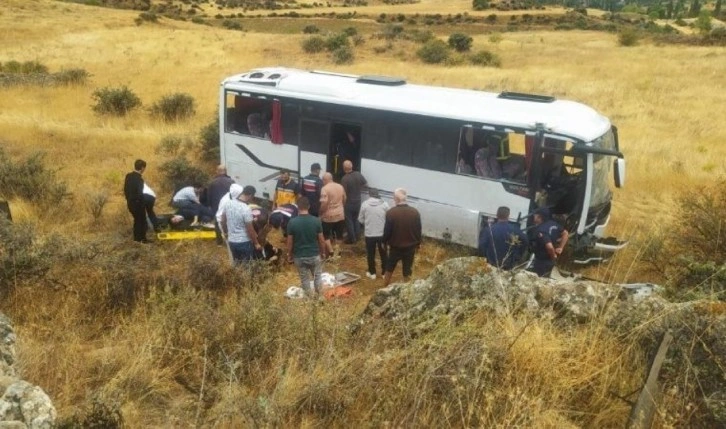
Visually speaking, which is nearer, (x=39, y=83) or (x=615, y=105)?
(x=615, y=105)

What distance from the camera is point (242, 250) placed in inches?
356

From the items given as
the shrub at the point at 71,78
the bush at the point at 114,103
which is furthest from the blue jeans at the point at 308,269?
the shrub at the point at 71,78

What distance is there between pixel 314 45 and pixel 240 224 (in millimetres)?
31418

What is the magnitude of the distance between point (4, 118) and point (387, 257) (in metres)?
15.5

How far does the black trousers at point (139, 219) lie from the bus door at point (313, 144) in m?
3.09

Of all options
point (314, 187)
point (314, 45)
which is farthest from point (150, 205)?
point (314, 45)

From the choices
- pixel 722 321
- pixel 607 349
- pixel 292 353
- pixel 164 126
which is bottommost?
pixel 164 126

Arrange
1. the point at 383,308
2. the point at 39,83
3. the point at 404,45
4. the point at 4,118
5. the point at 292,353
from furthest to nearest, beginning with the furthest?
the point at 404,45
the point at 39,83
the point at 4,118
the point at 383,308
the point at 292,353

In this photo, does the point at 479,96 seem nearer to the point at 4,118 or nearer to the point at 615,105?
the point at 615,105

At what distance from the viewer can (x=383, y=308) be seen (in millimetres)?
5391

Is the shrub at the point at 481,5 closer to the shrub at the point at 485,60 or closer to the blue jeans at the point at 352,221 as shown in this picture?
the shrub at the point at 485,60

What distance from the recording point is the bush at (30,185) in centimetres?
1275

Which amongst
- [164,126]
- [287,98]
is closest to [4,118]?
[164,126]

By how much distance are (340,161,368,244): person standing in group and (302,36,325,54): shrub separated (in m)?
28.3
